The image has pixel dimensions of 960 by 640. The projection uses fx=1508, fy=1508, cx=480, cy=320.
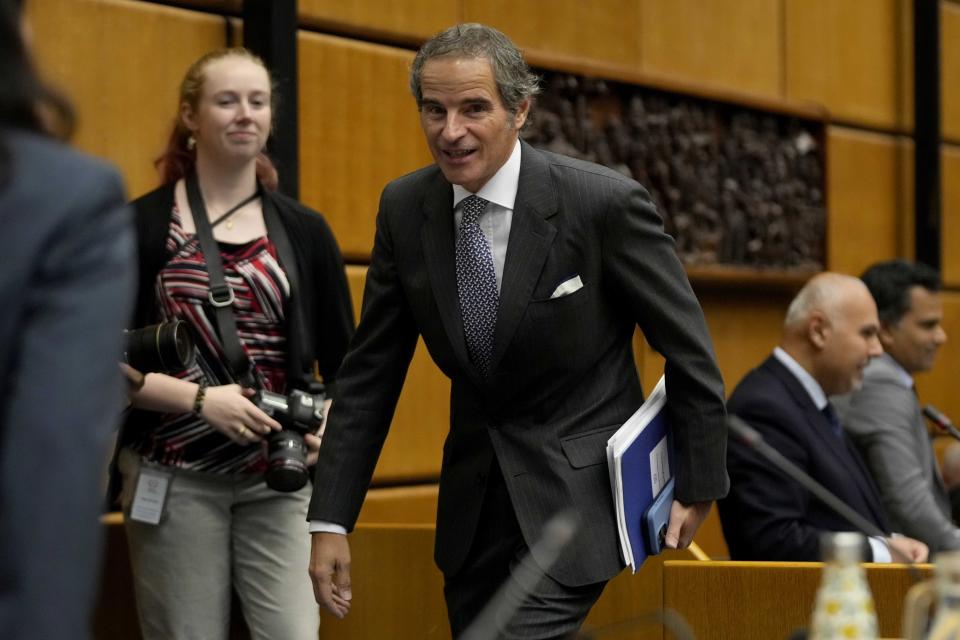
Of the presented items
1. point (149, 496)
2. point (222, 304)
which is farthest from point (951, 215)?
point (149, 496)

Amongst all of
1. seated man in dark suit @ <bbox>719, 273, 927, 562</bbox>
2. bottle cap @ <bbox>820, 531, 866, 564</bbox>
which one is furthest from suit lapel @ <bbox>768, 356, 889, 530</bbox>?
bottle cap @ <bbox>820, 531, 866, 564</bbox>

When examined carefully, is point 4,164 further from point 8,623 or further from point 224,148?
point 224,148

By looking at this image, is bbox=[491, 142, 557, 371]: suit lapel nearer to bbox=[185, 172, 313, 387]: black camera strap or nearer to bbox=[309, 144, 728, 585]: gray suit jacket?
bbox=[309, 144, 728, 585]: gray suit jacket

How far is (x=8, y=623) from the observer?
1.05 m

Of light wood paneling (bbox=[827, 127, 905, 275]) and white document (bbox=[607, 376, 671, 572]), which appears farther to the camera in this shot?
light wood paneling (bbox=[827, 127, 905, 275])

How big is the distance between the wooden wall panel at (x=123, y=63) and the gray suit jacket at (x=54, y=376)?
280 centimetres

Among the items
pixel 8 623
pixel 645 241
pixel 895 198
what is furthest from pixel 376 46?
pixel 8 623

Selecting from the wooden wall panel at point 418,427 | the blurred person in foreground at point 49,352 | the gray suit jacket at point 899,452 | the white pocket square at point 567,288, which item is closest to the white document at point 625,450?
the white pocket square at point 567,288

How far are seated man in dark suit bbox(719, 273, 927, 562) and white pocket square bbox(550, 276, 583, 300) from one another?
100cm

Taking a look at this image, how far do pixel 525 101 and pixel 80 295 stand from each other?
1.51 meters

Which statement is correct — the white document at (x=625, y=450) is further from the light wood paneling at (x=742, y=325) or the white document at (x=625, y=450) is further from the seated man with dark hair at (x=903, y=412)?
the light wood paneling at (x=742, y=325)

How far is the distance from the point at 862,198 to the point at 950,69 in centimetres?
107

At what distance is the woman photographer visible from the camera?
2971mm

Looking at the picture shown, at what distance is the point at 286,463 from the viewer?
Result: 2895mm
